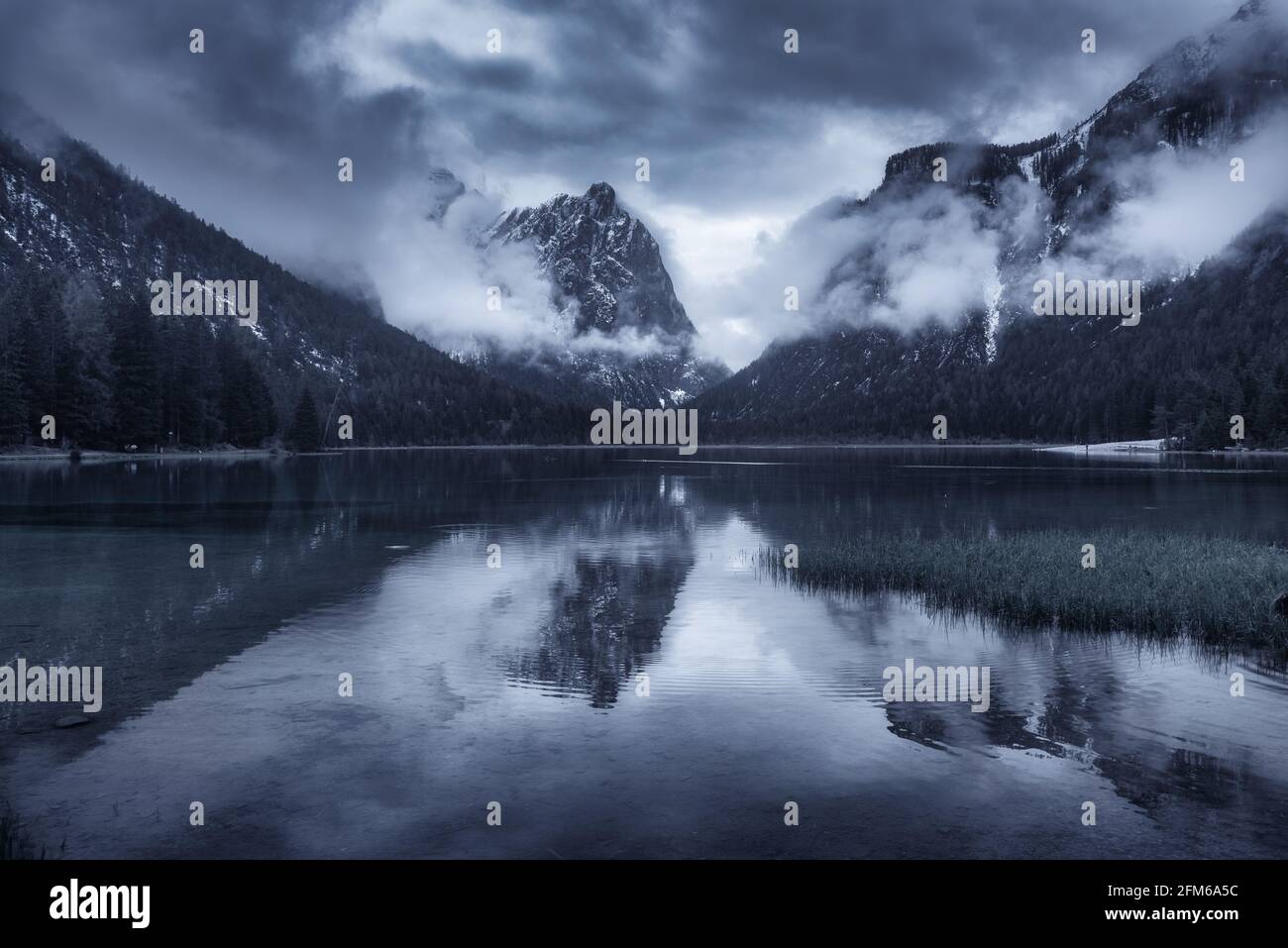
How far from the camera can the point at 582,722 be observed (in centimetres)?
1780

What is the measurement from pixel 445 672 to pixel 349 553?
22.4 meters

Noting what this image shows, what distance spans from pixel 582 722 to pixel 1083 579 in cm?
1998

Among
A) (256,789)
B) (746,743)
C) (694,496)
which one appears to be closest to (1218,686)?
(746,743)

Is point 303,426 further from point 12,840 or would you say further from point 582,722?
point 12,840

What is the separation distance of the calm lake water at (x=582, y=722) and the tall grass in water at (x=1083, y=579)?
144cm

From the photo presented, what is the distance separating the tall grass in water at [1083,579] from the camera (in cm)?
2619

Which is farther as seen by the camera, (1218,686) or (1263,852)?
(1218,686)

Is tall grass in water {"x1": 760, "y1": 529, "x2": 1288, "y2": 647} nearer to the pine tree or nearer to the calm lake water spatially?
the calm lake water

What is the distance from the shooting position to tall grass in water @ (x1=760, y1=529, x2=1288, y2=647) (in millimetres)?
26188

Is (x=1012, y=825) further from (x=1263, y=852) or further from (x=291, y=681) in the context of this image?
(x=291, y=681)

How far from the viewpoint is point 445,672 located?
856 inches
